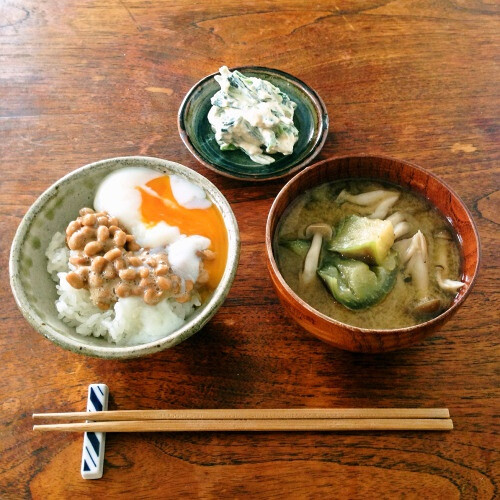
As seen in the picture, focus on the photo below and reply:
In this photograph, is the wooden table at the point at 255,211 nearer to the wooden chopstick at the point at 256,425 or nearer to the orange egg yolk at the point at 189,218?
the wooden chopstick at the point at 256,425

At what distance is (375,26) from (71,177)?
1.29 m

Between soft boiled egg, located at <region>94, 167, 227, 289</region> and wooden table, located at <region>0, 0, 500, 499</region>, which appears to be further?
soft boiled egg, located at <region>94, 167, 227, 289</region>

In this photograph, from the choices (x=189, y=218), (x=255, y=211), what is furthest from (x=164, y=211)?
(x=255, y=211)

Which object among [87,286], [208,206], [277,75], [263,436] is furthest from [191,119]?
[263,436]

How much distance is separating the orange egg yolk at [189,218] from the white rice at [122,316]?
10 cm

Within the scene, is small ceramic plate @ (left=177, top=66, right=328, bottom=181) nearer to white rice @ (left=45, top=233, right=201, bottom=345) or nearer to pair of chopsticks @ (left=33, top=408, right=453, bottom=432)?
white rice @ (left=45, top=233, right=201, bottom=345)

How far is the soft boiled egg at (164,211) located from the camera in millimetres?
1282

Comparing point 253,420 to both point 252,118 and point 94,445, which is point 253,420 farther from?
point 252,118

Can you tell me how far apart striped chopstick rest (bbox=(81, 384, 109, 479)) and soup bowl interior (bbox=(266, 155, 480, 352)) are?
468 mm

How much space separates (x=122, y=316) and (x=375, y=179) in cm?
68

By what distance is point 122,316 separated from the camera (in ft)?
3.83

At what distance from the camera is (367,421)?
1.17m

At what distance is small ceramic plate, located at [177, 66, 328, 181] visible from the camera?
155 cm

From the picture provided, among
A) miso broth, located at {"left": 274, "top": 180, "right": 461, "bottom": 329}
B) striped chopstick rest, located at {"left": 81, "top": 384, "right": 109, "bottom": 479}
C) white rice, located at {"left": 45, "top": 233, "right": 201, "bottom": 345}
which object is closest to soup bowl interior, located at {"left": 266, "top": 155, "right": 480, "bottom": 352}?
miso broth, located at {"left": 274, "top": 180, "right": 461, "bottom": 329}
